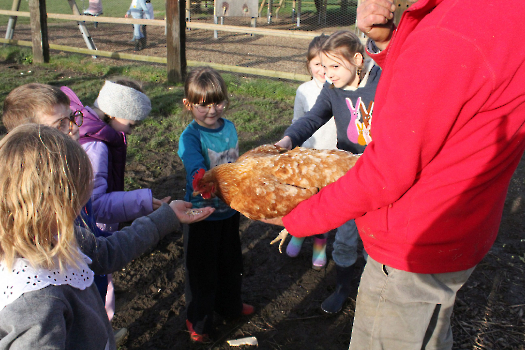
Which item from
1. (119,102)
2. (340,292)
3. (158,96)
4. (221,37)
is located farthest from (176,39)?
(221,37)

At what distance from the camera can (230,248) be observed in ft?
7.57

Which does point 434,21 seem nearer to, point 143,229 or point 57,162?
point 57,162

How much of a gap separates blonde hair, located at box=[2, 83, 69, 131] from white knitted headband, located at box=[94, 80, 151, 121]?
1.09 ft

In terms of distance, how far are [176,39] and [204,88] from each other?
5210 millimetres

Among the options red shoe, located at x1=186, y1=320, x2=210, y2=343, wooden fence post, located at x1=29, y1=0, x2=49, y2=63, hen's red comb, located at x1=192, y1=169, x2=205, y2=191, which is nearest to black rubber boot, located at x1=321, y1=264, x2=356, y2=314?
red shoe, located at x1=186, y1=320, x2=210, y2=343

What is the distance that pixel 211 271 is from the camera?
2.16 m

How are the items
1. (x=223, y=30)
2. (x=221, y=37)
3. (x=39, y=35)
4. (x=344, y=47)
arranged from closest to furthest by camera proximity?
1. (x=344, y=47)
2. (x=223, y=30)
3. (x=39, y=35)
4. (x=221, y=37)

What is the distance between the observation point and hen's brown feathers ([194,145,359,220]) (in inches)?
69.7

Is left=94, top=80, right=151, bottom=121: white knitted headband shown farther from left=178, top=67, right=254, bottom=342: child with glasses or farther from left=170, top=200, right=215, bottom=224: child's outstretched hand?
left=170, top=200, right=215, bottom=224: child's outstretched hand

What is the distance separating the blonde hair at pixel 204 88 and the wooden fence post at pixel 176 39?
491 centimetres

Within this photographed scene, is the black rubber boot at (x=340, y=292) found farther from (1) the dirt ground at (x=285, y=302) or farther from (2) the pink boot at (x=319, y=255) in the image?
(2) the pink boot at (x=319, y=255)

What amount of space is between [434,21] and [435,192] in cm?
50

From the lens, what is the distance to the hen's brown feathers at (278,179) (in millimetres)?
1771

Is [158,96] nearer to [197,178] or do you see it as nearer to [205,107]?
[205,107]
